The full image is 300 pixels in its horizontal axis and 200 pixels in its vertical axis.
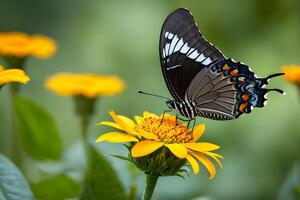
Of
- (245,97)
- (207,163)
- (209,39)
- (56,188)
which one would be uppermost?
(209,39)

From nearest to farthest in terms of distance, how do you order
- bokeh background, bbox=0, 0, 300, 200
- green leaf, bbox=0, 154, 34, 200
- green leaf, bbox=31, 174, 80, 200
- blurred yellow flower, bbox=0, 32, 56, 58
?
green leaf, bbox=0, 154, 34, 200 < green leaf, bbox=31, 174, 80, 200 < blurred yellow flower, bbox=0, 32, 56, 58 < bokeh background, bbox=0, 0, 300, 200

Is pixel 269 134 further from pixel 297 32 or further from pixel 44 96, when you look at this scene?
pixel 44 96

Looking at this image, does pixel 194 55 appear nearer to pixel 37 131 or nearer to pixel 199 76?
pixel 199 76

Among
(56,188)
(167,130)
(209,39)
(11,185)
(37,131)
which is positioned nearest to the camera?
(11,185)

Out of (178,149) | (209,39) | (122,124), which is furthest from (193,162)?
(209,39)

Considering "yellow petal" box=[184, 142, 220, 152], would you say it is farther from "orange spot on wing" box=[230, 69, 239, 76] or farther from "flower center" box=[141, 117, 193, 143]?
"orange spot on wing" box=[230, 69, 239, 76]

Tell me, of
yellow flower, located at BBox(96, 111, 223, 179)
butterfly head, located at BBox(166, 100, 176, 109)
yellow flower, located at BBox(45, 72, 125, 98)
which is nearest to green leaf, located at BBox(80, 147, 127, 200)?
yellow flower, located at BBox(96, 111, 223, 179)
